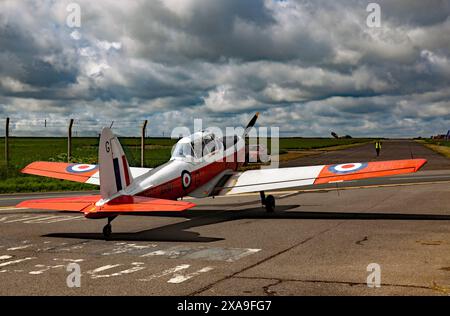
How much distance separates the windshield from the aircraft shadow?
187 centimetres

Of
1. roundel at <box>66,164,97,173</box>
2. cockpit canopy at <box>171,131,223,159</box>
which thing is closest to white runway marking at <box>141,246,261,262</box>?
cockpit canopy at <box>171,131,223,159</box>

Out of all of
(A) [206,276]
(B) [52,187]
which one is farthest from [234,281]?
(B) [52,187]

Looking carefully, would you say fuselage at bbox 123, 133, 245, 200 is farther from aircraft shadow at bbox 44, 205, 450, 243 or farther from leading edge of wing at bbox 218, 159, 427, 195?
aircraft shadow at bbox 44, 205, 450, 243

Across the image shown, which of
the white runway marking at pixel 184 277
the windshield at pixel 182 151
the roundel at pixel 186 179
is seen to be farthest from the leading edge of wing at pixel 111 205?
the windshield at pixel 182 151

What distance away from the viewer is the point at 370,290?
21.2ft

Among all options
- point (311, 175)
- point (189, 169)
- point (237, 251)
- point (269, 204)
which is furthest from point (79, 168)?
point (237, 251)

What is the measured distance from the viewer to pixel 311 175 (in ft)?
49.2

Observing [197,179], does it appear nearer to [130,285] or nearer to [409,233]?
[409,233]

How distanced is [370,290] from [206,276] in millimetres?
2364

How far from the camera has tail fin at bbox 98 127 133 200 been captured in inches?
424

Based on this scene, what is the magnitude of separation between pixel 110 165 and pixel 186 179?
368cm

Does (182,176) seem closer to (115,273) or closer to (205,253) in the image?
(205,253)

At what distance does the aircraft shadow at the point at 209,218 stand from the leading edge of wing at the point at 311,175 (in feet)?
2.94
